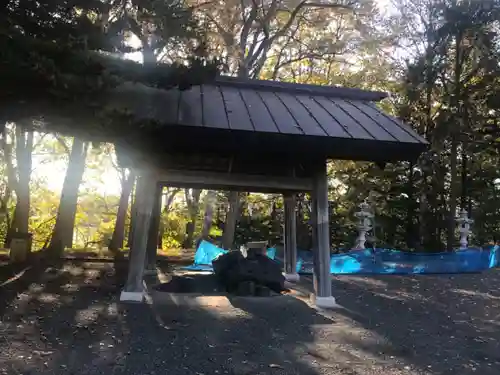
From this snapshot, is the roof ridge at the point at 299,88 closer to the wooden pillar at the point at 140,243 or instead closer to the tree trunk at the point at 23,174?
the wooden pillar at the point at 140,243

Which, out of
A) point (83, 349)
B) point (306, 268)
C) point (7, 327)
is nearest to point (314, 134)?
point (83, 349)

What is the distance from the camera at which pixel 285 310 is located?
7023 millimetres

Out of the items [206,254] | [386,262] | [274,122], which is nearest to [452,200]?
[386,262]

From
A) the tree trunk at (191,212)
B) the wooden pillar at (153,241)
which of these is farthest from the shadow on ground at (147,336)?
the tree trunk at (191,212)

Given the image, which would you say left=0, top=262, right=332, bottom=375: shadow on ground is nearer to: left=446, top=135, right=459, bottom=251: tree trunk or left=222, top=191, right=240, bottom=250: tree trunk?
left=222, top=191, right=240, bottom=250: tree trunk

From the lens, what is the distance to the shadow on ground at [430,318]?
191 inches

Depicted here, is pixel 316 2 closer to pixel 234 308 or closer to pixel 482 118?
pixel 482 118

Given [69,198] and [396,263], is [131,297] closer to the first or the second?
[396,263]

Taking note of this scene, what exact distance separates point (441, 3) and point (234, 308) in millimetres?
15396

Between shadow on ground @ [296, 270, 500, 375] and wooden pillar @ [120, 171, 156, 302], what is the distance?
3.06 m

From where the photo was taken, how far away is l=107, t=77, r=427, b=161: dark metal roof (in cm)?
598

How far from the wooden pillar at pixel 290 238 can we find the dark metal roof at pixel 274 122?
316 cm

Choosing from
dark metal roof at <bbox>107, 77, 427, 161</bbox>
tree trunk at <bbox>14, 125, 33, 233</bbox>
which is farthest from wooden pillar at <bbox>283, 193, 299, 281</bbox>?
tree trunk at <bbox>14, 125, 33, 233</bbox>

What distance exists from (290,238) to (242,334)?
5.02 meters
